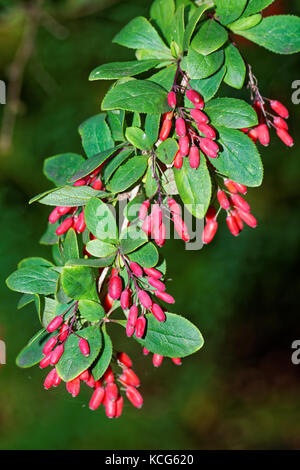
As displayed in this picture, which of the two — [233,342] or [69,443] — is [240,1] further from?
[233,342]

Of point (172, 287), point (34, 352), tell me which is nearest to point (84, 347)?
point (34, 352)

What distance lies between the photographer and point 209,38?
0.76 meters

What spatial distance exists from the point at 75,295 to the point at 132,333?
101mm

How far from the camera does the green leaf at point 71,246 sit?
0.79m

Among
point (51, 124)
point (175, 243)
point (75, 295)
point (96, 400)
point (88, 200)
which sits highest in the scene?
point (51, 124)

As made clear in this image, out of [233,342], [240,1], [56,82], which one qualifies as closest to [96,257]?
[240,1]

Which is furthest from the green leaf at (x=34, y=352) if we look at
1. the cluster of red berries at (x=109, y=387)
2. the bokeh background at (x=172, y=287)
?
the bokeh background at (x=172, y=287)

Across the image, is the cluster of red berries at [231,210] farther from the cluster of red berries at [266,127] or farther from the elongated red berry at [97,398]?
the elongated red berry at [97,398]

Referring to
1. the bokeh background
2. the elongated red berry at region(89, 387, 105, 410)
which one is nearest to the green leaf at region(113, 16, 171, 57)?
the elongated red berry at region(89, 387, 105, 410)

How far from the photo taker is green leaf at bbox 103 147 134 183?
2.51 feet

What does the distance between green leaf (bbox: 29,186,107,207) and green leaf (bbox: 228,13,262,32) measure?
0.33m

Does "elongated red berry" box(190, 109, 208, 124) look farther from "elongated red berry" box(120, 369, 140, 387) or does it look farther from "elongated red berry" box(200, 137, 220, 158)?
"elongated red berry" box(120, 369, 140, 387)

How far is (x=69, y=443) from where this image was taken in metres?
2.89

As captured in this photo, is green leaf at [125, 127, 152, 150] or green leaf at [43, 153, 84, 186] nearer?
green leaf at [125, 127, 152, 150]
